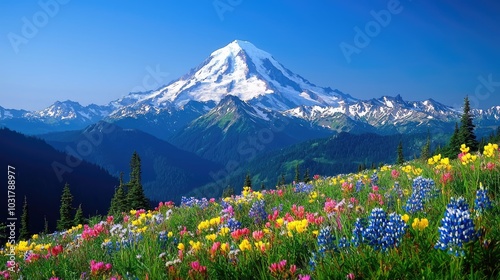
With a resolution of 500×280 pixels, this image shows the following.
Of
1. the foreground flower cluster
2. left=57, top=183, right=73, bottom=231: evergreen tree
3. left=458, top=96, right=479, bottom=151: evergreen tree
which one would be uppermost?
left=458, top=96, right=479, bottom=151: evergreen tree

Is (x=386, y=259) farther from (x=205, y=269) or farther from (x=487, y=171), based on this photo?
(x=487, y=171)

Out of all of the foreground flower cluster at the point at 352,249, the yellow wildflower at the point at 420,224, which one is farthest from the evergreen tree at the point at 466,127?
the yellow wildflower at the point at 420,224

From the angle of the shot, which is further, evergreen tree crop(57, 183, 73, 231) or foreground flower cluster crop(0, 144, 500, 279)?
evergreen tree crop(57, 183, 73, 231)

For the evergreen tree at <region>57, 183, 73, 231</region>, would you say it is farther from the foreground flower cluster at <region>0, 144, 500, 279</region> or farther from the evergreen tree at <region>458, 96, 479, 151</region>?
the evergreen tree at <region>458, 96, 479, 151</region>

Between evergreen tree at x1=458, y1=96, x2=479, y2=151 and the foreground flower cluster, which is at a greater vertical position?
evergreen tree at x1=458, y1=96, x2=479, y2=151

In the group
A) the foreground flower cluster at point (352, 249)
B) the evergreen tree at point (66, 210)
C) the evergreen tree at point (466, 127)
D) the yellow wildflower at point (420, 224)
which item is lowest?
the evergreen tree at point (66, 210)

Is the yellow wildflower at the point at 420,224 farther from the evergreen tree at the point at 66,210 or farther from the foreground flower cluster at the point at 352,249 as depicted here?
the evergreen tree at the point at 66,210

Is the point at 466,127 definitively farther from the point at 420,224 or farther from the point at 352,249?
the point at 352,249

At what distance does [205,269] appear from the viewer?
338cm

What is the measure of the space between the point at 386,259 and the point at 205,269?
1.54 m

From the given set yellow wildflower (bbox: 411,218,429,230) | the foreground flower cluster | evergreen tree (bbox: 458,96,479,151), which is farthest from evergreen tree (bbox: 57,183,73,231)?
evergreen tree (bbox: 458,96,479,151)

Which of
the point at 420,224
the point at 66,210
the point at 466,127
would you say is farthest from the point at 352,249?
the point at 466,127

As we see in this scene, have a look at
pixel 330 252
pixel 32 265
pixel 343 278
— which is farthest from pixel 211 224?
pixel 343 278

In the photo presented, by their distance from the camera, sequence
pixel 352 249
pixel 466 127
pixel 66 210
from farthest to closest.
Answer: pixel 466 127
pixel 66 210
pixel 352 249
